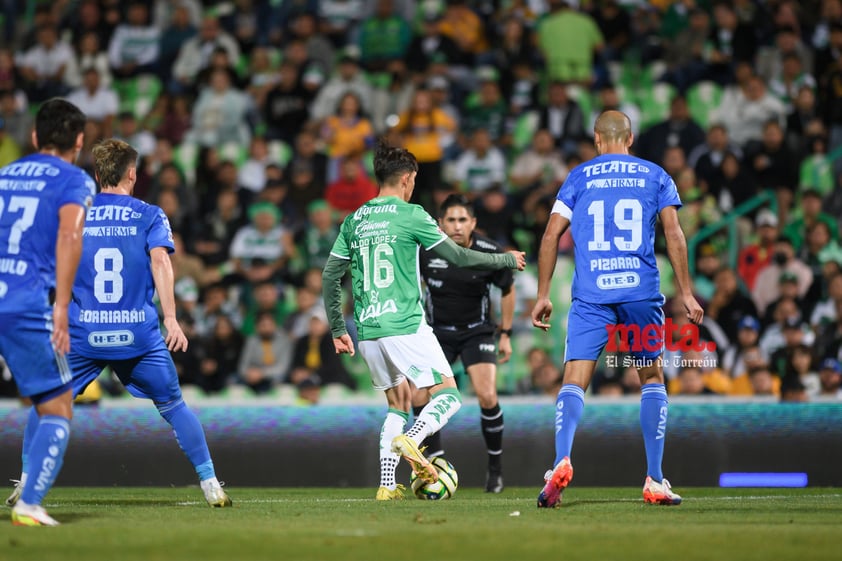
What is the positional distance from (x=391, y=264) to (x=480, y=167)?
7665mm

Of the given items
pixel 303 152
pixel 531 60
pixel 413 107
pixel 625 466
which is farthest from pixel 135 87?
pixel 625 466

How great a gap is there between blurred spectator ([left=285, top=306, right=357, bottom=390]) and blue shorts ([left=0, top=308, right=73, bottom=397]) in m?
6.81

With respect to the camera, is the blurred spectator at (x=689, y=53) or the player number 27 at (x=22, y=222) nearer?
the player number 27 at (x=22, y=222)

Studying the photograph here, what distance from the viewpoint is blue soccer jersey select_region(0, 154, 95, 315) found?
670 cm

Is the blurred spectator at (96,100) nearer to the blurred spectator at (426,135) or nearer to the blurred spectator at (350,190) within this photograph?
the blurred spectator at (350,190)

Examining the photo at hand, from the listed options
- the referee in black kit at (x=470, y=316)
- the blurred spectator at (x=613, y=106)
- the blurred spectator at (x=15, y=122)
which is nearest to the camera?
the referee in black kit at (x=470, y=316)

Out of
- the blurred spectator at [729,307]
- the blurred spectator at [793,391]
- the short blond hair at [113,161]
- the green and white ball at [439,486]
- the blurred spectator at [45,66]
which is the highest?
the blurred spectator at [45,66]

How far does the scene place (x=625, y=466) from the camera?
39.4 feet

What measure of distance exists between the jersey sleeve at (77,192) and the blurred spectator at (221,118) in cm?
1096

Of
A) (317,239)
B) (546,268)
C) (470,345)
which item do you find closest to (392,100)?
(317,239)

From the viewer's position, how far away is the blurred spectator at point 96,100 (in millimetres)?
17875

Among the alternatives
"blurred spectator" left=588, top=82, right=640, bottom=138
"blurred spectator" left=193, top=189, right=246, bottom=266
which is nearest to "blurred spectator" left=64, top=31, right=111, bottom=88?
"blurred spectator" left=193, top=189, right=246, bottom=266

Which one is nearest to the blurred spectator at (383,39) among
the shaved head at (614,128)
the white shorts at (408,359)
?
the shaved head at (614,128)

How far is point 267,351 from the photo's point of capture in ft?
46.7
